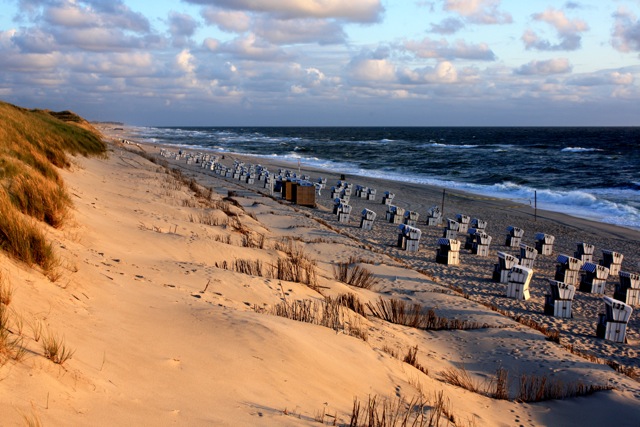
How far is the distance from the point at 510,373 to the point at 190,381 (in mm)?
4375

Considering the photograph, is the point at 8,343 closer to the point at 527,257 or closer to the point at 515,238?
the point at 527,257

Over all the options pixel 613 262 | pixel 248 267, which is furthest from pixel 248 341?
pixel 613 262

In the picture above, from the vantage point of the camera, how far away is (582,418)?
5121mm

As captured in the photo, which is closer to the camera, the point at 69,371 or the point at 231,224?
the point at 69,371

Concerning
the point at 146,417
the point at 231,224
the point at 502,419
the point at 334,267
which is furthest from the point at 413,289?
the point at 146,417

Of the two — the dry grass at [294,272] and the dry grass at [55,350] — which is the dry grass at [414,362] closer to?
the dry grass at [294,272]

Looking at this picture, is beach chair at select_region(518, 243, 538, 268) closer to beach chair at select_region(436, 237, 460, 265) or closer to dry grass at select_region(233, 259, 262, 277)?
beach chair at select_region(436, 237, 460, 265)

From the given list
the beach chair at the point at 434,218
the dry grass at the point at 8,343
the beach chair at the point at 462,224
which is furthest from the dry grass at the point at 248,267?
the beach chair at the point at 434,218

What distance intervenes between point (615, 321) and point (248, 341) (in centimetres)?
675

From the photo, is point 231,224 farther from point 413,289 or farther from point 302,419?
point 302,419

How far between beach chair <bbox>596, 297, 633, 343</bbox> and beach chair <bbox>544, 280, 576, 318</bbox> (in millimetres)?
975

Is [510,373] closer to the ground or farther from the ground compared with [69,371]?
closer to the ground

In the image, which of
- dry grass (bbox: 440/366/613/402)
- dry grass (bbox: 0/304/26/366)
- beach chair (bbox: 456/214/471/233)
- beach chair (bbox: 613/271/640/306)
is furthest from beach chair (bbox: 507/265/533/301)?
dry grass (bbox: 0/304/26/366)

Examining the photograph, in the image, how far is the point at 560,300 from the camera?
378 inches
